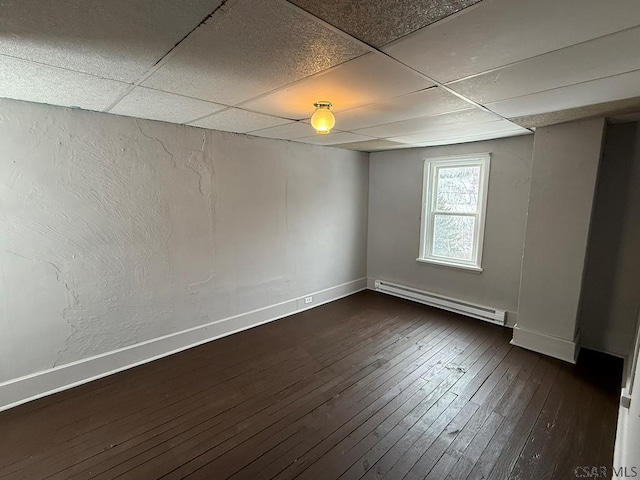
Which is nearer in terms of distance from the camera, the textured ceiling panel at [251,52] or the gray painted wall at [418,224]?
the textured ceiling panel at [251,52]

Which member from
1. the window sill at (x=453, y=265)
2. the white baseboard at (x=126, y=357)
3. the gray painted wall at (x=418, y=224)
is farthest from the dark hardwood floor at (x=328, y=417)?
the window sill at (x=453, y=265)

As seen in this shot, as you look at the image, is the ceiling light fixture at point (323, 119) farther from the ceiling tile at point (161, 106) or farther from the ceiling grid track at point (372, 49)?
the ceiling tile at point (161, 106)

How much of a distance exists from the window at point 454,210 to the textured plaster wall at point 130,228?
70.1 inches

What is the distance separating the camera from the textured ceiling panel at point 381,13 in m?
1.04

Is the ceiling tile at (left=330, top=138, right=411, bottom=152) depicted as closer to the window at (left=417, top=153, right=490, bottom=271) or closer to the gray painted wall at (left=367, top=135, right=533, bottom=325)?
the gray painted wall at (left=367, top=135, right=533, bottom=325)

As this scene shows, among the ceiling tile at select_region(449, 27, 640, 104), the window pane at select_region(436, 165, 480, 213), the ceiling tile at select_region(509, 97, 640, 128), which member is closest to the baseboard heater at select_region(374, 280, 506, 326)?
the window pane at select_region(436, 165, 480, 213)

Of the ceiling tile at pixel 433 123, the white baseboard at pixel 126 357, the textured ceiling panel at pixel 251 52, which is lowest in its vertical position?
the white baseboard at pixel 126 357

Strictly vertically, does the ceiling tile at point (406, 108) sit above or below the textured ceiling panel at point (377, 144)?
below

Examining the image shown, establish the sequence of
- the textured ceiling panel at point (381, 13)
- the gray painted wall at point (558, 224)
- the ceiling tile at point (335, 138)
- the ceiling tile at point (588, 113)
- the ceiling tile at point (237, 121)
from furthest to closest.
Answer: the ceiling tile at point (335, 138), the gray painted wall at point (558, 224), the ceiling tile at point (237, 121), the ceiling tile at point (588, 113), the textured ceiling panel at point (381, 13)

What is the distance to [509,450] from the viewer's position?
1.97 meters

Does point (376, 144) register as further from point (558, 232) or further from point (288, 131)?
point (558, 232)

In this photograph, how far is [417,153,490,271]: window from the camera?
3979mm

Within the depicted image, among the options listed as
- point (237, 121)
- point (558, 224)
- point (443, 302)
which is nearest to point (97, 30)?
point (237, 121)

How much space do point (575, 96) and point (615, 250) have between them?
6.09 feet
